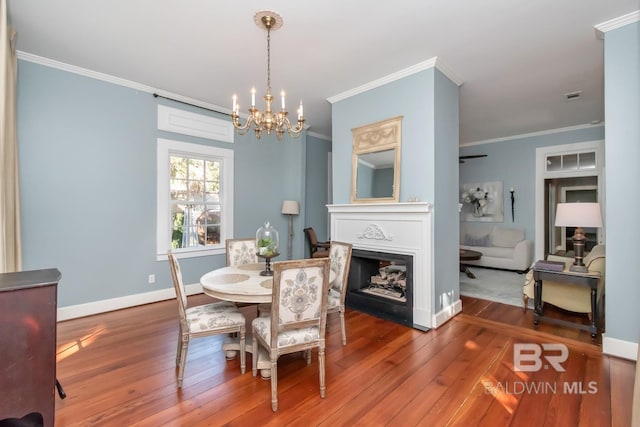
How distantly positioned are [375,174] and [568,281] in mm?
2230

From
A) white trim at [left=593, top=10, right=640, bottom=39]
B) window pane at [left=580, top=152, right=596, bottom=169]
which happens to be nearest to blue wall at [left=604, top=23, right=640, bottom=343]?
white trim at [left=593, top=10, right=640, bottom=39]

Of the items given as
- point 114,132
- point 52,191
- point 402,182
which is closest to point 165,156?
point 114,132

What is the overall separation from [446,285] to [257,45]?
3.17 m

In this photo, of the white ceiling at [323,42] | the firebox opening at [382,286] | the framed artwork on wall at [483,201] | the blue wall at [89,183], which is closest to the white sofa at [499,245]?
the framed artwork on wall at [483,201]

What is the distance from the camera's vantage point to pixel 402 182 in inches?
128

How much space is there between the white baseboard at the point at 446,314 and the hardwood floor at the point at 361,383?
5.5 inches

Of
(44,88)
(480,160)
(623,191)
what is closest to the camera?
(623,191)

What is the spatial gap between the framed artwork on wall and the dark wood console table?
3589 millimetres

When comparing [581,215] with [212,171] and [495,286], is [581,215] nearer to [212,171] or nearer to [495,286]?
[495,286]

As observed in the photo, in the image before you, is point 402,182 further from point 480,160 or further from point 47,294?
point 480,160

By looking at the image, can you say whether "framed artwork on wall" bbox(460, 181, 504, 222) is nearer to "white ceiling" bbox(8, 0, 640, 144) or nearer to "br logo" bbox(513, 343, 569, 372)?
"white ceiling" bbox(8, 0, 640, 144)

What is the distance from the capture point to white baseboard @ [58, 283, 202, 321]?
314 centimetres

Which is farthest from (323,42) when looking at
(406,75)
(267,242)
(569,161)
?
(569,161)

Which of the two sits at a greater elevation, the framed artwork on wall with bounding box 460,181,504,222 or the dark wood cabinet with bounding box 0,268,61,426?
the framed artwork on wall with bounding box 460,181,504,222
